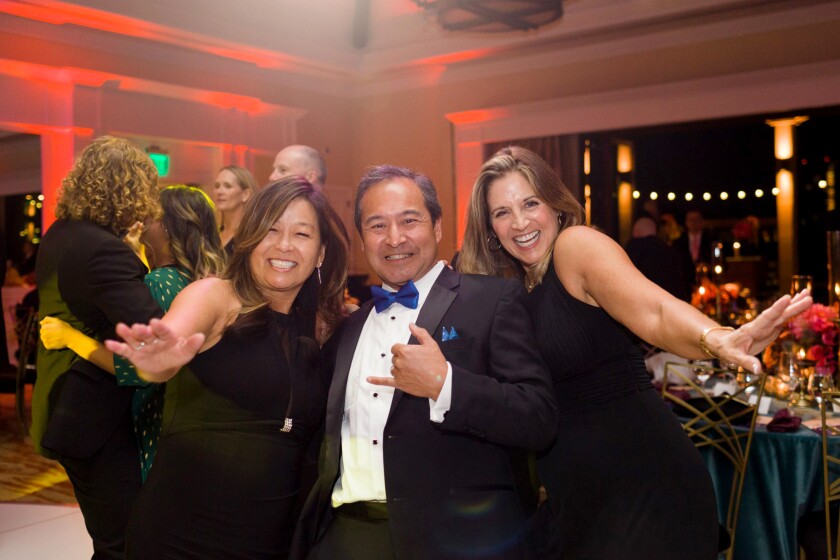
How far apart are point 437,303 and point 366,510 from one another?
1.55ft

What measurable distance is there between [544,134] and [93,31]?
426 cm

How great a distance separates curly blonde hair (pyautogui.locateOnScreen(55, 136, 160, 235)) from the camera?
2.44 meters

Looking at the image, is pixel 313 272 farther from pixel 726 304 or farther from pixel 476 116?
pixel 476 116

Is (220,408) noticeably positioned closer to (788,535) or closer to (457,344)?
(457,344)

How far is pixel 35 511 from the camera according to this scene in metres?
3.98

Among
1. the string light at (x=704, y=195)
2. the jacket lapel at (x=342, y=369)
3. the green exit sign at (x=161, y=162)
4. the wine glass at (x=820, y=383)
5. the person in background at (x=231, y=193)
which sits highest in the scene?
the string light at (x=704, y=195)

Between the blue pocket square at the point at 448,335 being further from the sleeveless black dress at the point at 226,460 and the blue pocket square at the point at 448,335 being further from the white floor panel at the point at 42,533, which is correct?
the white floor panel at the point at 42,533

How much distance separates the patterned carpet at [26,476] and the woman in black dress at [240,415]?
10.6 ft

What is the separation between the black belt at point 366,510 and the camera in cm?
159

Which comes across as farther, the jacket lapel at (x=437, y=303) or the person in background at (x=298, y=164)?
the person in background at (x=298, y=164)

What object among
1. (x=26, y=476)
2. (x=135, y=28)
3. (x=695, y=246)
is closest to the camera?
(x=26, y=476)

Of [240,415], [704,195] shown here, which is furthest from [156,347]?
[704,195]

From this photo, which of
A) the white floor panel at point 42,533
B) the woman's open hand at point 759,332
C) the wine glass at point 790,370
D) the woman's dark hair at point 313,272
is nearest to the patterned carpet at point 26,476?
the white floor panel at point 42,533

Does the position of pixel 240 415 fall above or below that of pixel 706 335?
below
